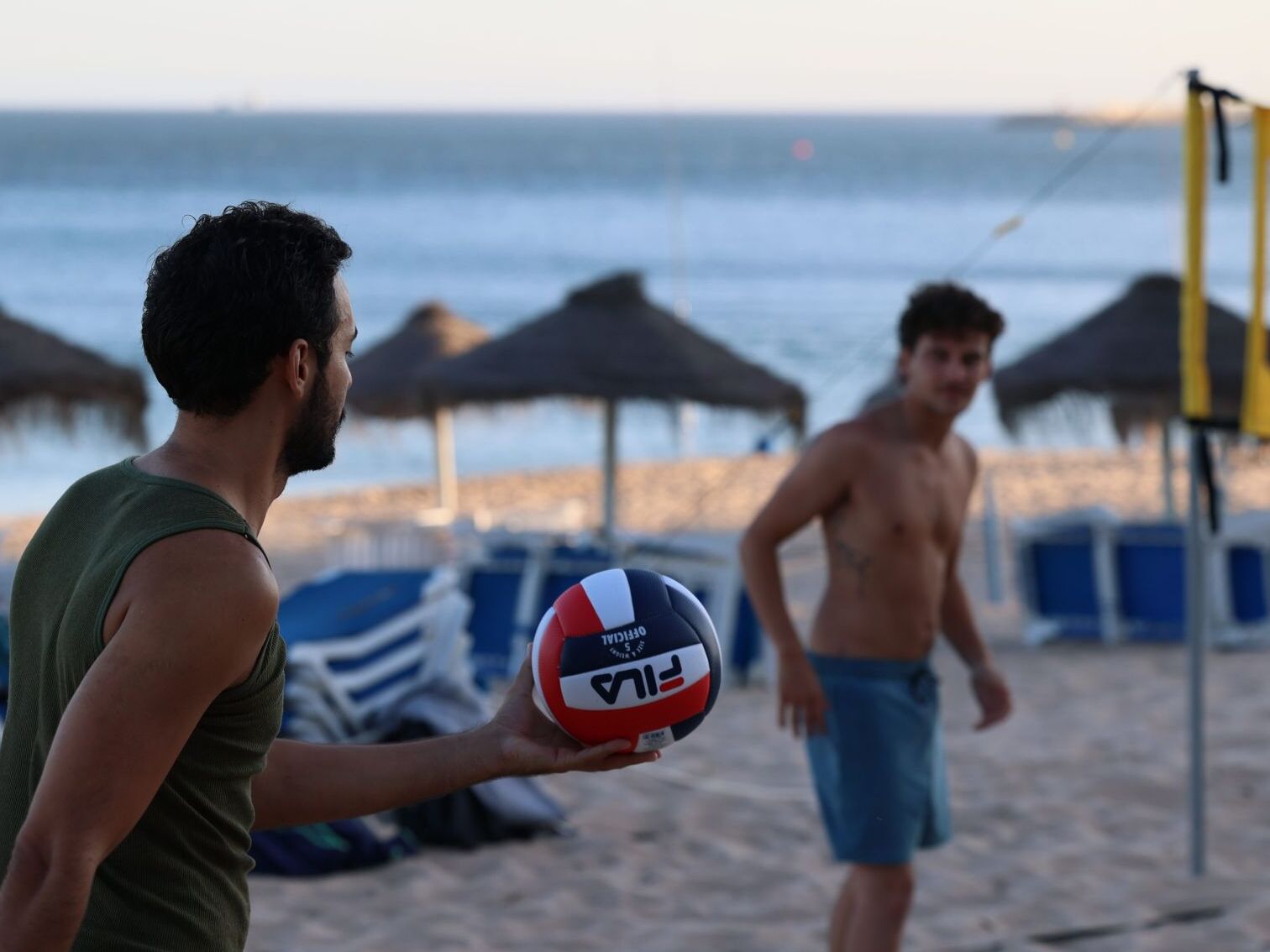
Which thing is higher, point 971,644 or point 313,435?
point 313,435

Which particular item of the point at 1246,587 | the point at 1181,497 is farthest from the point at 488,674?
the point at 1181,497

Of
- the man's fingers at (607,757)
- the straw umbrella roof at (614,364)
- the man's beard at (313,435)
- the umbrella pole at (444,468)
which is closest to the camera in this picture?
the man's beard at (313,435)

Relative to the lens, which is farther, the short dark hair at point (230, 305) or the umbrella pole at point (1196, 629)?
the umbrella pole at point (1196, 629)

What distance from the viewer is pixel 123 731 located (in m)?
1.48

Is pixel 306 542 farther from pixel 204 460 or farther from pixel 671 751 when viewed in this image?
pixel 204 460

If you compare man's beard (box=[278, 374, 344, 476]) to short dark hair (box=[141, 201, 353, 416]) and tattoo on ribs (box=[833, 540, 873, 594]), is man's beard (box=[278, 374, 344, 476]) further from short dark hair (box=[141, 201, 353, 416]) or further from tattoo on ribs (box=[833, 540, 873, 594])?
tattoo on ribs (box=[833, 540, 873, 594])

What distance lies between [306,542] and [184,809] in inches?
450

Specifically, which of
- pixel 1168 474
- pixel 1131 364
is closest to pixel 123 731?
pixel 1131 364

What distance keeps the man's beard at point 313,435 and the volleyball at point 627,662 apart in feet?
1.72

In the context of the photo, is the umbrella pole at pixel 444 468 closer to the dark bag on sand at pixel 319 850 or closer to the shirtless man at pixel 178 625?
the dark bag on sand at pixel 319 850

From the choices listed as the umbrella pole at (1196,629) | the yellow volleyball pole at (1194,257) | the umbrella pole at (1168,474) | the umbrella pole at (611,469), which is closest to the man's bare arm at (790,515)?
the yellow volleyball pole at (1194,257)

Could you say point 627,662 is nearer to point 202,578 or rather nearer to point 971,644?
point 202,578

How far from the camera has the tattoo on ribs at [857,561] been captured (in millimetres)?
3838

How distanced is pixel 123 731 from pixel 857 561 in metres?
2.59
